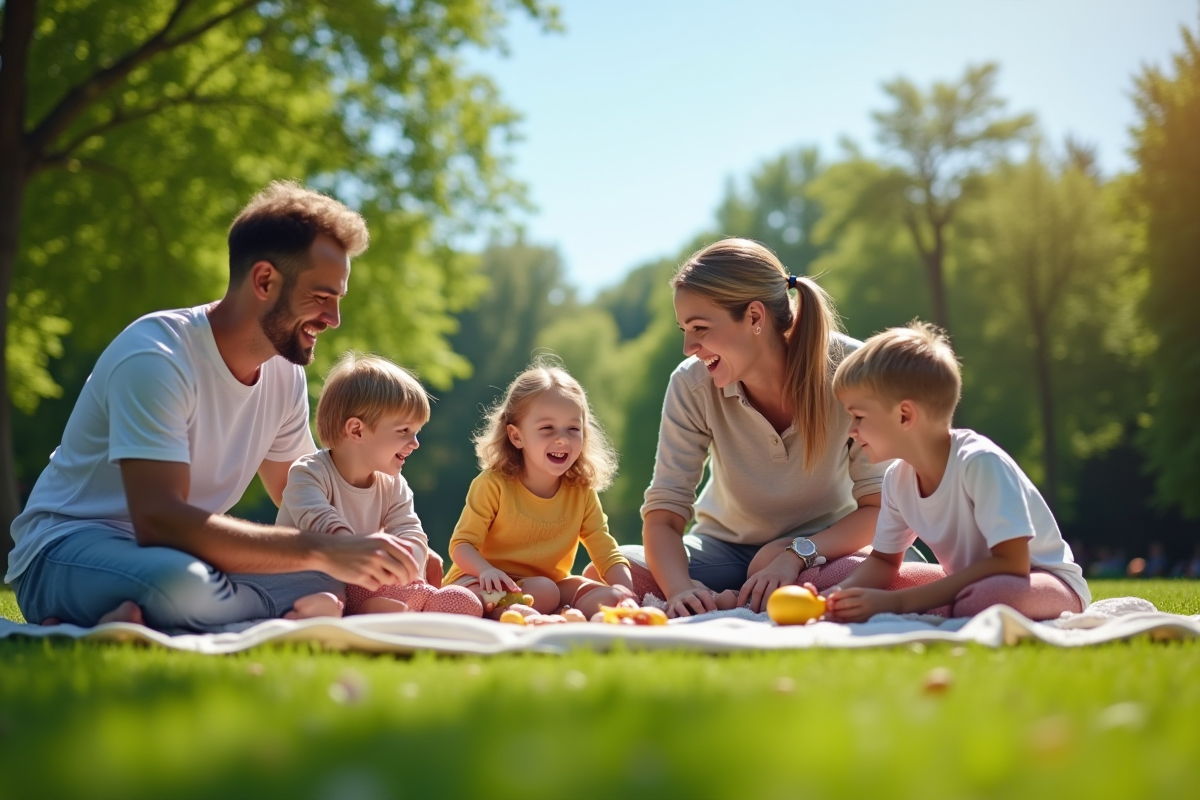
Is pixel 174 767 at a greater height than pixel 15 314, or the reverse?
pixel 15 314

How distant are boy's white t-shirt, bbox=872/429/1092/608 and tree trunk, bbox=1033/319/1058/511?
19.4m

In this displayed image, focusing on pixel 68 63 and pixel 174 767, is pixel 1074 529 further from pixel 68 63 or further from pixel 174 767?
pixel 174 767

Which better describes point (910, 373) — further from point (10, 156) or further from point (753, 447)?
point (10, 156)

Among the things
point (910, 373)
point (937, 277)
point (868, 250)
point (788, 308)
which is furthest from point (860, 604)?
point (868, 250)

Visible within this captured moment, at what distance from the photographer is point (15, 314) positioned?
14875 millimetres

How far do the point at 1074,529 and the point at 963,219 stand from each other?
8.83 metres

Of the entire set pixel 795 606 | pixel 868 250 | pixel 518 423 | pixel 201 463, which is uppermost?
pixel 868 250

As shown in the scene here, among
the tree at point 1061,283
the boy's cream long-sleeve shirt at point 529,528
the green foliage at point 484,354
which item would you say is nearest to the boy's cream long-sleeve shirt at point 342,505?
the boy's cream long-sleeve shirt at point 529,528

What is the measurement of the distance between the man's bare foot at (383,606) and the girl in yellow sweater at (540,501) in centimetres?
87

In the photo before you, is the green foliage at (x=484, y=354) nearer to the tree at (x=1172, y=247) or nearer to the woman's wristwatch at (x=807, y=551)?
the tree at (x=1172, y=247)

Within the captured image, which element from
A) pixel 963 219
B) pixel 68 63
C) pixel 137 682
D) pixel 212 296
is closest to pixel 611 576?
pixel 137 682

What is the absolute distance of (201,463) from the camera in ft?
15.5

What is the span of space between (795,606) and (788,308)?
174cm

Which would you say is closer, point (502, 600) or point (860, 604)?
point (860, 604)
